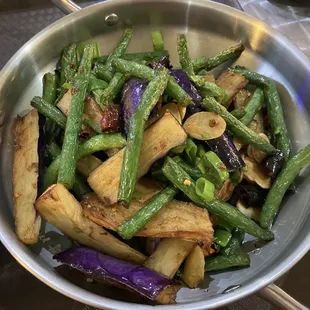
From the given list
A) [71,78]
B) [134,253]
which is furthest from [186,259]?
[71,78]

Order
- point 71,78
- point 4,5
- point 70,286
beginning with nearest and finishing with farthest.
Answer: point 70,286, point 71,78, point 4,5

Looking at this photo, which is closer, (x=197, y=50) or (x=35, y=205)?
(x=35, y=205)

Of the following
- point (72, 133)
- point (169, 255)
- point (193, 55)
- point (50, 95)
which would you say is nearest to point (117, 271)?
point (169, 255)

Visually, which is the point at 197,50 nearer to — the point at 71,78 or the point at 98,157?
the point at 71,78

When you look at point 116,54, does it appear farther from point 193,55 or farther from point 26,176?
point 26,176

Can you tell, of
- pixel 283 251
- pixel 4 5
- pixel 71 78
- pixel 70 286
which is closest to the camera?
pixel 70 286

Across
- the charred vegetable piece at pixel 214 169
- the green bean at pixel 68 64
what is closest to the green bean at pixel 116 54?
the green bean at pixel 68 64

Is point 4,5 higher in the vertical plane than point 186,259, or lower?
lower

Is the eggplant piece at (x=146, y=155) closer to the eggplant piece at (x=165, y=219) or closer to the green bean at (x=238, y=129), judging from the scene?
the eggplant piece at (x=165, y=219)
